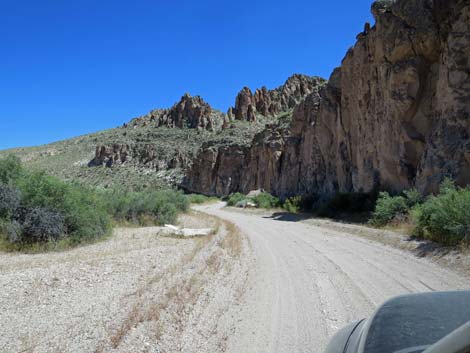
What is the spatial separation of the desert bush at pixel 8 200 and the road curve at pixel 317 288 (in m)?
7.51

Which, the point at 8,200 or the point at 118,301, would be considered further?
the point at 8,200

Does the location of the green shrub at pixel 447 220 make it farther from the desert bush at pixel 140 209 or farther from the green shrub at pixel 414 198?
the desert bush at pixel 140 209

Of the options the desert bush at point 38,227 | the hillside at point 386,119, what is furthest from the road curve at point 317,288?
the hillside at point 386,119

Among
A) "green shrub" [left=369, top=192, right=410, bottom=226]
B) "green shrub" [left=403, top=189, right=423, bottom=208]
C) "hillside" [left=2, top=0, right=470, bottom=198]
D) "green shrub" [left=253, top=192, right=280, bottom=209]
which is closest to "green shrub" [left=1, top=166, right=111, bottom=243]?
"green shrub" [left=369, top=192, right=410, bottom=226]

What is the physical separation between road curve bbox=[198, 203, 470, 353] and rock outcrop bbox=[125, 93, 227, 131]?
87.6m

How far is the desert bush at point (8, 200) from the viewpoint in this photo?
386 inches

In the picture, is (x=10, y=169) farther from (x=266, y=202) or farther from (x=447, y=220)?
(x=266, y=202)

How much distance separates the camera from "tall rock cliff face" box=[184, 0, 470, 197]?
1490 cm

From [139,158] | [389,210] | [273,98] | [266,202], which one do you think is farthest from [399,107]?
[139,158]

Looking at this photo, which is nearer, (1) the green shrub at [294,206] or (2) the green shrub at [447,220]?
(2) the green shrub at [447,220]

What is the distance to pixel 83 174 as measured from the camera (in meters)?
71.1

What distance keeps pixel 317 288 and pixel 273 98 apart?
86451 mm

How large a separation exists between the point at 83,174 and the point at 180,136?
30.5 meters

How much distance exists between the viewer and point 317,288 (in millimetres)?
6184
